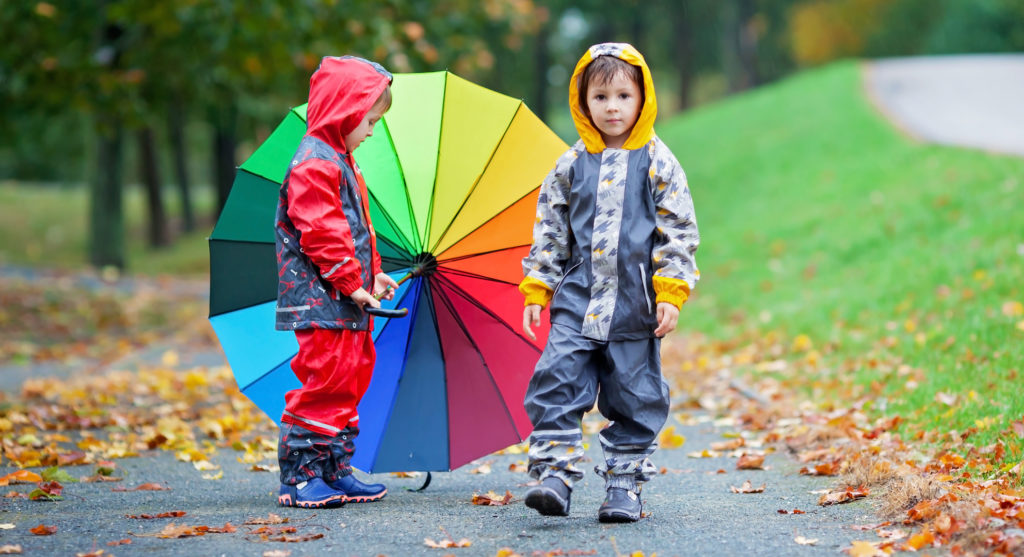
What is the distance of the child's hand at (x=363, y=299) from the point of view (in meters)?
3.97

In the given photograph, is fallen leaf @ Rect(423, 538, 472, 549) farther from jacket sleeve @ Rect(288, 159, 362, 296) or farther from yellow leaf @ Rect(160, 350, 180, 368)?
yellow leaf @ Rect(160, 350, 180, 368)

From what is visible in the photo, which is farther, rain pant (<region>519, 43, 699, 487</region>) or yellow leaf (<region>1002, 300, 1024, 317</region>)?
yellow leaf (<region>1002, 300, 1024, 317</region>)

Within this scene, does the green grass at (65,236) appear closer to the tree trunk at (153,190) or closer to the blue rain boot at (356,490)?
the tree trunk at (153,190)

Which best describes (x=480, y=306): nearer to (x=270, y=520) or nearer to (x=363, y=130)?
(x=363, y=130)

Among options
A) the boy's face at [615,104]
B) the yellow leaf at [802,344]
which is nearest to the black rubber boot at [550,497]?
the boy's face at [615,104]

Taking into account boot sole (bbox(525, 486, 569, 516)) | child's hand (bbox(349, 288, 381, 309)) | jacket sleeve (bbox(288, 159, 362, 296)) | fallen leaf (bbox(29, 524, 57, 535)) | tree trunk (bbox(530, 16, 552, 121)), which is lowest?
fallen leaf (bbox(29, 524, 57, 535))

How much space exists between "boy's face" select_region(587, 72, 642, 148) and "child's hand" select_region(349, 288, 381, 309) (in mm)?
1138

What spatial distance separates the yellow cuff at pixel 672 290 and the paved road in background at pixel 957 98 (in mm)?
10800

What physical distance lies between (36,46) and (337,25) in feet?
17.3

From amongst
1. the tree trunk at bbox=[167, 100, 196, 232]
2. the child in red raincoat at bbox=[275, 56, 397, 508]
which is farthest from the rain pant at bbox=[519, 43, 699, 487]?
the tree trunk at bbox=[167, 100, 196, 232]

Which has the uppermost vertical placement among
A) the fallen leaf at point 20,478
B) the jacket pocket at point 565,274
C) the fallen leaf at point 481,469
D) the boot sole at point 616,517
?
the jacket pocket at point 565,274

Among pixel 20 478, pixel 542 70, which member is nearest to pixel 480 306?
pixel 20 478

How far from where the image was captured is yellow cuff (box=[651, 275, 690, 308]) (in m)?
3.68

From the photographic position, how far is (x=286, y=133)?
14.6 ft
